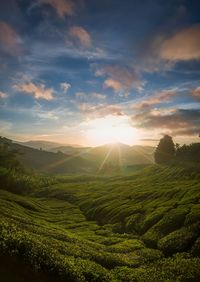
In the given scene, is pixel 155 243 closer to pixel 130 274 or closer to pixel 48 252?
pixel 130 274

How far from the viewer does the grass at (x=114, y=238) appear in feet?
119

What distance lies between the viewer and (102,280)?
39.2 meters

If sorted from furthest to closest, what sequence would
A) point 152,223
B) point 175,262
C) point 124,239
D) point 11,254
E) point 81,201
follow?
1. point 81,201
2. point 152,223
3. point 124,239
4. point 175,262
5. point 11,254

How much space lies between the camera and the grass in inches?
1427

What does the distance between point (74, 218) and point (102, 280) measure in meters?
69.6

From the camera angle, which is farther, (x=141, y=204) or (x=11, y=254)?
(x=141, y=204)

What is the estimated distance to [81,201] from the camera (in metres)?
144

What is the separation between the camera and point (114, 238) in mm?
76562

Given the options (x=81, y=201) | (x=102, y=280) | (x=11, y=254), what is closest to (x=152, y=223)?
(x=102, y=280)

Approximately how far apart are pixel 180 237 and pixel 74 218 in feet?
164

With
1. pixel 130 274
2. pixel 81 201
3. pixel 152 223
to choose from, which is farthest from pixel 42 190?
pixel 130 274

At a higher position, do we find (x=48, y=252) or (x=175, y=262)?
(x=48, y=252)

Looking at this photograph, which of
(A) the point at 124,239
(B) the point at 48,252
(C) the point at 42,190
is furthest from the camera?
(C) the point at 42,190

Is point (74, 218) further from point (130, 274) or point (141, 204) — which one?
point (130, 274)
